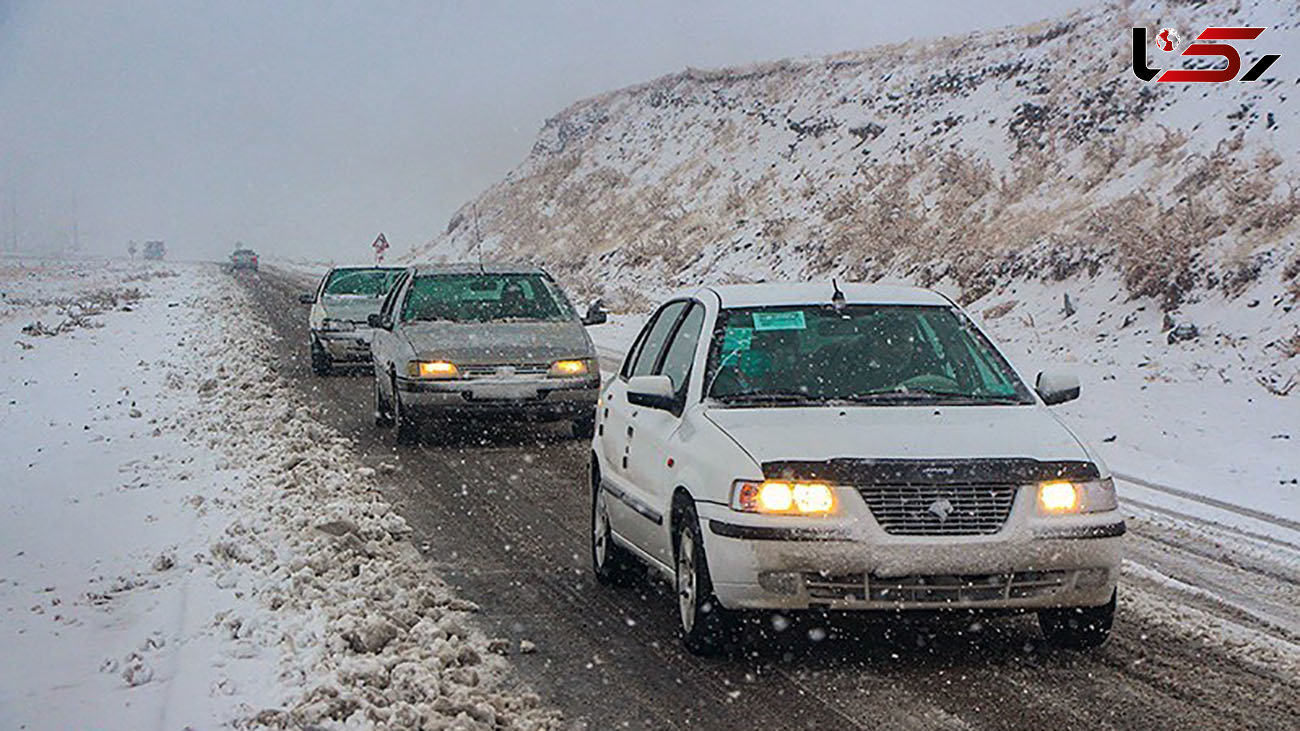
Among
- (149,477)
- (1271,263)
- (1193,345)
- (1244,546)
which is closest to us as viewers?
(1244,546)

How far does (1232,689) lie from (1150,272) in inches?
671

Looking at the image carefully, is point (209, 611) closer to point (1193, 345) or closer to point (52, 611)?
point (52, 611)

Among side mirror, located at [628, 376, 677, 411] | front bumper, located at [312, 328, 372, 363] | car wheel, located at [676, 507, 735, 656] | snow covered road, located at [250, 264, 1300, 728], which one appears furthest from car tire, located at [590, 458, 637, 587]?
front bumper, located at [312, 328, 372, 363]

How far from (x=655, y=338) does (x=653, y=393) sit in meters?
1.22

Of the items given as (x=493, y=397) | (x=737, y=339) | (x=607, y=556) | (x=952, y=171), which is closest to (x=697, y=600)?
(x=737, y=339)

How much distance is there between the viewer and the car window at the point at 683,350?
7.18 metres

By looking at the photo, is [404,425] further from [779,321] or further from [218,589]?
→ [779,321]

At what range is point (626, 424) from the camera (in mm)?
7605

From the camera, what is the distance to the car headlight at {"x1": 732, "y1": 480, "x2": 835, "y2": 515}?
5.84 metres

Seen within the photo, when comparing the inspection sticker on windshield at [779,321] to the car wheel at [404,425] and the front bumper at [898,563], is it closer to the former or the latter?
the front bumper at [898,563]

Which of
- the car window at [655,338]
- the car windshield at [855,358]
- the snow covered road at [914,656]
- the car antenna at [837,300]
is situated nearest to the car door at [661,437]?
the car window at [655,338]

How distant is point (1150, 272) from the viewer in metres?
22.0

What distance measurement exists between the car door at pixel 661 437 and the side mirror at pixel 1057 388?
1606mm

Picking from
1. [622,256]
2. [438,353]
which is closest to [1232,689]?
→ [438,353]
